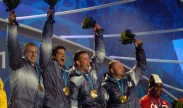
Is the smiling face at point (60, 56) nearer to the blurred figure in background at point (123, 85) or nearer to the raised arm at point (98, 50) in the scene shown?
the raised arm at point (98, 50)

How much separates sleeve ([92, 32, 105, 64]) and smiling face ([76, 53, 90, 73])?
34 centimetres

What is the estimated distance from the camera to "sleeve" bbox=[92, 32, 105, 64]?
6.34 metres

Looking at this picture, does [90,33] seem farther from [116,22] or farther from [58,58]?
[58,58]

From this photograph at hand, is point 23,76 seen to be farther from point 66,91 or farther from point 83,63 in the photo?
point 83,63

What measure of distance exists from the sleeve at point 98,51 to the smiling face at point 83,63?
342mm

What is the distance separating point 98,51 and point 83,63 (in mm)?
488

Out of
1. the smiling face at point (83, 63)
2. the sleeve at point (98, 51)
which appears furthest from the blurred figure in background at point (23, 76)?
the sleeve at point (98, 51)

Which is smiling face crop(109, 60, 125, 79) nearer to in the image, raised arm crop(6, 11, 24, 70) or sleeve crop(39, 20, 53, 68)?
sleeve crop(39, 20, 53, 68)

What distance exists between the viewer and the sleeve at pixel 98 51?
20.8 ft

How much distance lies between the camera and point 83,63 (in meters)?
5.97

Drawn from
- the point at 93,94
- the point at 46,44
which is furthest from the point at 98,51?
the point at 46,44

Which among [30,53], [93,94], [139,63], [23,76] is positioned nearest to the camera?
[23,76]

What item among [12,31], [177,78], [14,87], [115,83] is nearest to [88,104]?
[115,83]

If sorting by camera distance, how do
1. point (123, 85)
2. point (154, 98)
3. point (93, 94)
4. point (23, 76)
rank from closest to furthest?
1. point (23, 76)
2. point (93, 94)
3. point (123, 85)
4. point (154, 98)
